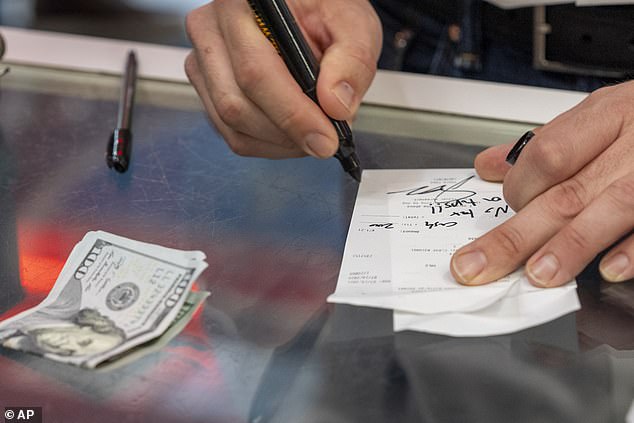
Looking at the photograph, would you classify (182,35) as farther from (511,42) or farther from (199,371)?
(199,371)

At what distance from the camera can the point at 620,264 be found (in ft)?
2.17

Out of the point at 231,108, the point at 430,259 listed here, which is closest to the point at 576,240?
the point at 430,259

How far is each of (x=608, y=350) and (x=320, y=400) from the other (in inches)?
8.4

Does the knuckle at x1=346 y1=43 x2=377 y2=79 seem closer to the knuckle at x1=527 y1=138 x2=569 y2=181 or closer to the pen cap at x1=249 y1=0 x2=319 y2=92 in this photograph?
the pen cap at x1=249 y1=0 x2=319 y2=92

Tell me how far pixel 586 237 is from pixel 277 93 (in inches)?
11.5

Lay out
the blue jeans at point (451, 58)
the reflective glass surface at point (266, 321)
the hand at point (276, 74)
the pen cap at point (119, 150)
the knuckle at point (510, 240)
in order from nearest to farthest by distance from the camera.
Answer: the reflective glass surface at point (266, 321)
the knuckle at point (510, 240)
the hand at point (276, 74)
the pen cap at point (119, 150)
the blue jeans at point (451, 58)

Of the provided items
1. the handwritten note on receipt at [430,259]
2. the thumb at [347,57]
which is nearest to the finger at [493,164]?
the handwritten note on receipt at [430,259]

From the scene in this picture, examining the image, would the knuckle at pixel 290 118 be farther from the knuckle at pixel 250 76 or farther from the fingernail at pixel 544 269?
the fingernail at pixel 544 269

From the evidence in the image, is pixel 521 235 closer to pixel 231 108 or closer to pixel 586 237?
pixel 586 237

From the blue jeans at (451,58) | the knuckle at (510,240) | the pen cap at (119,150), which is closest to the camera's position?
the knuckle at (510,240)

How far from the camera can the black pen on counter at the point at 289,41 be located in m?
0.75

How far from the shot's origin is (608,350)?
1.98 ft

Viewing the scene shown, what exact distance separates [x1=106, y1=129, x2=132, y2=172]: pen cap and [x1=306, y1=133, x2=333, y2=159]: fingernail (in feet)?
0.75

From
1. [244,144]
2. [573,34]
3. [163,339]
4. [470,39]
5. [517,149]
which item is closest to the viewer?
[163,339]
